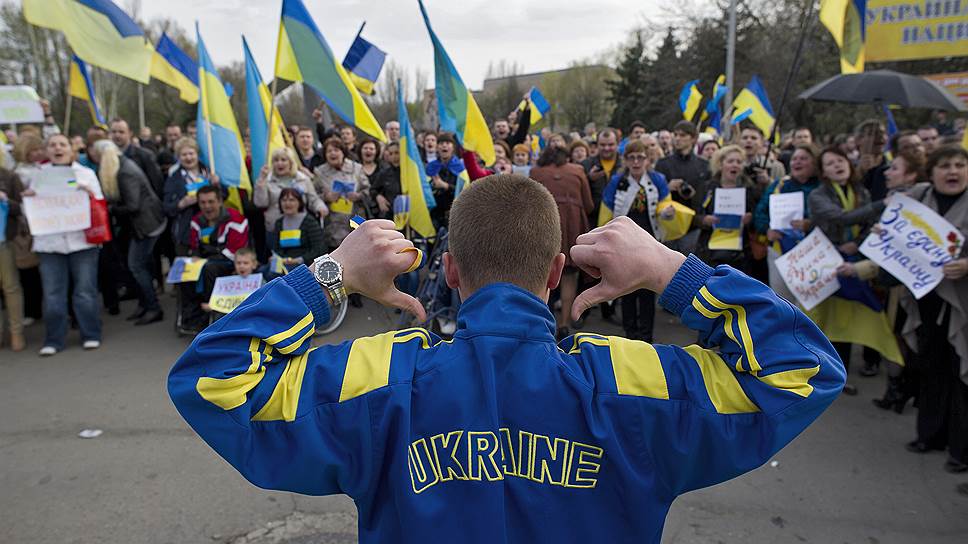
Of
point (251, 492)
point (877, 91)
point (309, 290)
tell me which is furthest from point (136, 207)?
point (877, 91)

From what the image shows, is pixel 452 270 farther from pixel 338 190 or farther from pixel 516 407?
pixel 338 190

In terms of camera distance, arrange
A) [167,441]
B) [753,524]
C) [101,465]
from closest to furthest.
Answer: [753,524] < [101,465] < [167,441]

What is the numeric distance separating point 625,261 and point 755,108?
10.8 meters

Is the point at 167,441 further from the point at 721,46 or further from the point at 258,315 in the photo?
the point at 721,46

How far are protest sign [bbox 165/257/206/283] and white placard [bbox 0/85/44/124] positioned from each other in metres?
4.06

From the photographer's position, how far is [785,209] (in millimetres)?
5480

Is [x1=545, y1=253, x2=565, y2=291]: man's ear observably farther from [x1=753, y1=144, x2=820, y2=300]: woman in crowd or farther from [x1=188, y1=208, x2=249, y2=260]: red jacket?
[x1=188, y1=208, x2=249, y2=260]: red jacket

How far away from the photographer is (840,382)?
1.30 m

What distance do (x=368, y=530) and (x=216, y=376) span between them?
1.54ft

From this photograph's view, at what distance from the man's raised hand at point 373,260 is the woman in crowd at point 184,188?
5.93 metres

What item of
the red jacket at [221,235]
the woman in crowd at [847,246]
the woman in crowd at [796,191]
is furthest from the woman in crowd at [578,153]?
the red jacket at [221,235]

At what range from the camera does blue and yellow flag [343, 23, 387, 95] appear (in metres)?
9.08

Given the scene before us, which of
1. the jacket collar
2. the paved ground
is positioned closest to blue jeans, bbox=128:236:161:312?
the paved ground

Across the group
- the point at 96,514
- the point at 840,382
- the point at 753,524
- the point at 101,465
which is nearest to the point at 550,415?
the point at 840,382
